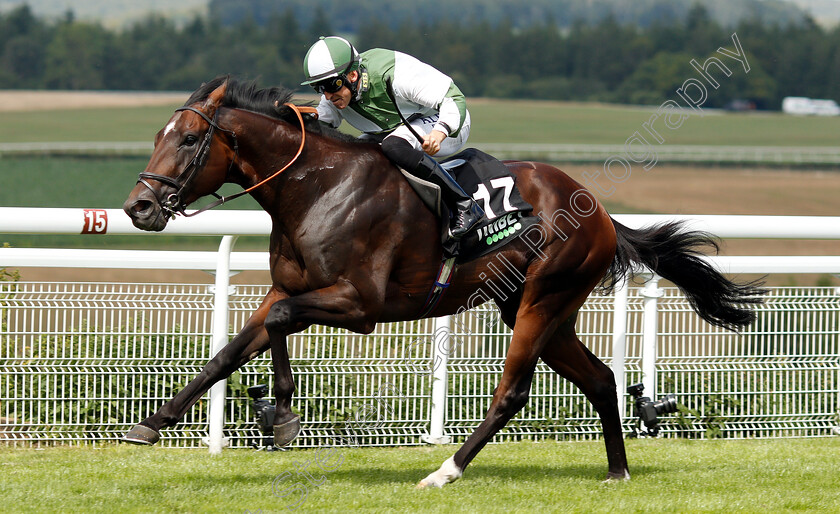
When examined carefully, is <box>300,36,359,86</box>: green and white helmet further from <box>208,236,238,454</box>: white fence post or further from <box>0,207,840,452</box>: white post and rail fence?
<box>208,236,238,454</box>: white fence post

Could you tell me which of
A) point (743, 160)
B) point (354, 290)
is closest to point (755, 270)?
point (354, 290)

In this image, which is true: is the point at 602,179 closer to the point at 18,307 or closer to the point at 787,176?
the point at 787,176

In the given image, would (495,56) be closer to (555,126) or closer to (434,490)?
(555,126)

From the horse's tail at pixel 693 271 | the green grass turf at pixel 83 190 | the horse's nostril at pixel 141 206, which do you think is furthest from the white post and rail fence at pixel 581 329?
the green grass turf at pixel 83 190

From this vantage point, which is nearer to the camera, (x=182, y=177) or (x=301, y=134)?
(x=182, y=177)

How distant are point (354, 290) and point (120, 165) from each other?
1311 inches

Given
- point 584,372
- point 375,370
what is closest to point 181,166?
point 375,370

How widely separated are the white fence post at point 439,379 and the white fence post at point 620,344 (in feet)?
2.92

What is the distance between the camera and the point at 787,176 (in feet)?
115

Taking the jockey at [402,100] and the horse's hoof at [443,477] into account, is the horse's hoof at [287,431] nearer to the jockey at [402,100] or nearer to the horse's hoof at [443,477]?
the horse's hoof at [443,477]

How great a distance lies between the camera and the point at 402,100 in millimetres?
4109

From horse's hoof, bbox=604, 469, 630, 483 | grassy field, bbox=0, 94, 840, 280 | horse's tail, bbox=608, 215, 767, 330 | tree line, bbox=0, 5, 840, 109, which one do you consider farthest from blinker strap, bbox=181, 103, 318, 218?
tree line, bbox=0, 5, 840, 109

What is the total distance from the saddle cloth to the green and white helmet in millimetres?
508

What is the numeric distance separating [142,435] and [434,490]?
3.92 feet
